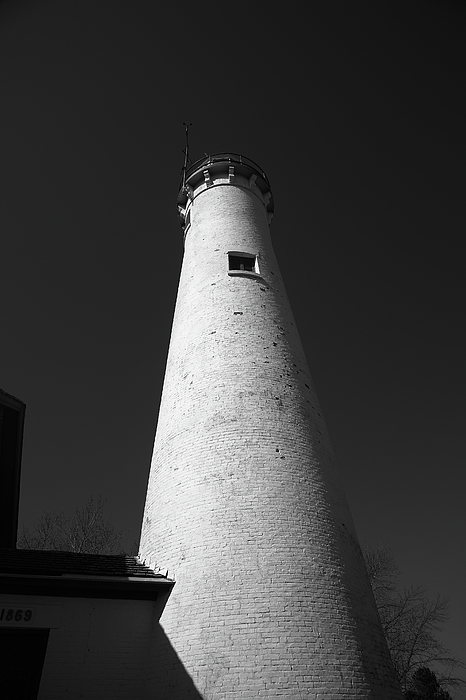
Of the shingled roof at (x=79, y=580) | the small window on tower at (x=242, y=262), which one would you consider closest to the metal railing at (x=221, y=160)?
the small window on tower at (x=242, y=262)

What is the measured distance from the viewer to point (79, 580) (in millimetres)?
7734

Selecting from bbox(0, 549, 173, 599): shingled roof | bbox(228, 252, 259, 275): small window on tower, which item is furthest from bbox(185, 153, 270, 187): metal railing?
bbox(0, 549, 173, 599): shingled roof

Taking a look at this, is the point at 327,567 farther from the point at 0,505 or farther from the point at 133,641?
the point at 0,505

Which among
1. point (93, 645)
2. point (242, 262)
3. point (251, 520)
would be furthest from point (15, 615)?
point (242, 262)

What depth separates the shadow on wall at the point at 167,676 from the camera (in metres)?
6.56

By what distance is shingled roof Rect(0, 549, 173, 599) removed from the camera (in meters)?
7.64

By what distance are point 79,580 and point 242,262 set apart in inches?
332

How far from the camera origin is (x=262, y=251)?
13211mm

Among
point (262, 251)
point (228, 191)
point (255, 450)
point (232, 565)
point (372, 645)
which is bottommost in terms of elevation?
point (372, 645)

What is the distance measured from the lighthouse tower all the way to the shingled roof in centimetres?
42

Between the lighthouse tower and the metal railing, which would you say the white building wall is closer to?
the lighthouse tower

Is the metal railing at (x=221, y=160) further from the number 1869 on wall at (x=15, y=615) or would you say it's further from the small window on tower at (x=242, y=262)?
the number 1869 on wall at (x=15, y=615)

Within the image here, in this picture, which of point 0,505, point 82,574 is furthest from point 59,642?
point 0,505

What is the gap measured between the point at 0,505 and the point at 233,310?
24.4 feet
